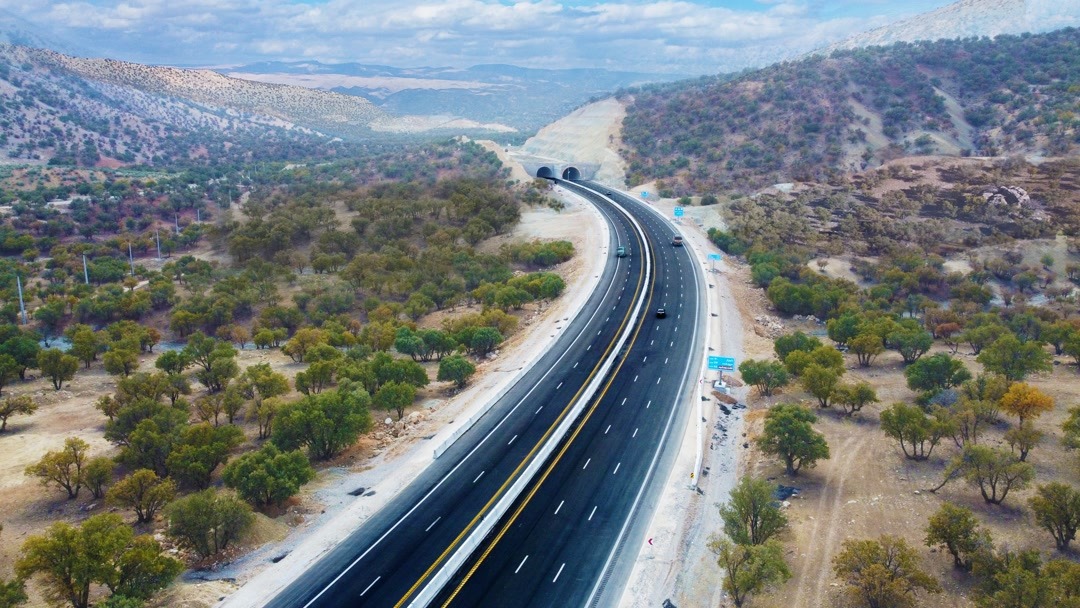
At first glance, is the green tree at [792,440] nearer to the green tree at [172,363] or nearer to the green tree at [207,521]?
the green tree at [207,521]

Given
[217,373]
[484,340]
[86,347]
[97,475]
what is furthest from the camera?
[484,340]

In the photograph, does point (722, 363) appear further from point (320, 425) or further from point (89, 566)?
→ point (89, 566)

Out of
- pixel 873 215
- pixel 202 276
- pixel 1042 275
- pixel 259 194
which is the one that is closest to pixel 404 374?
pixel 202 276

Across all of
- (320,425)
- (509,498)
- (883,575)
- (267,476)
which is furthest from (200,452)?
(883,575)

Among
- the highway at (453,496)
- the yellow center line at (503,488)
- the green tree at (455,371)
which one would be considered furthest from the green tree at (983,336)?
the green tree at (455,371)

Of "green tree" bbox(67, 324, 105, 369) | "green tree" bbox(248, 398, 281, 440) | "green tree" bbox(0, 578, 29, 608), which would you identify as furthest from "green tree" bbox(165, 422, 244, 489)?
"green tree" bbox(67, 324, 105, 369)

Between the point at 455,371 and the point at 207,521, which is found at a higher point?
the point at 455,371

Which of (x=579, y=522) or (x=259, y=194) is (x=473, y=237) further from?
(x=579, y=522)
